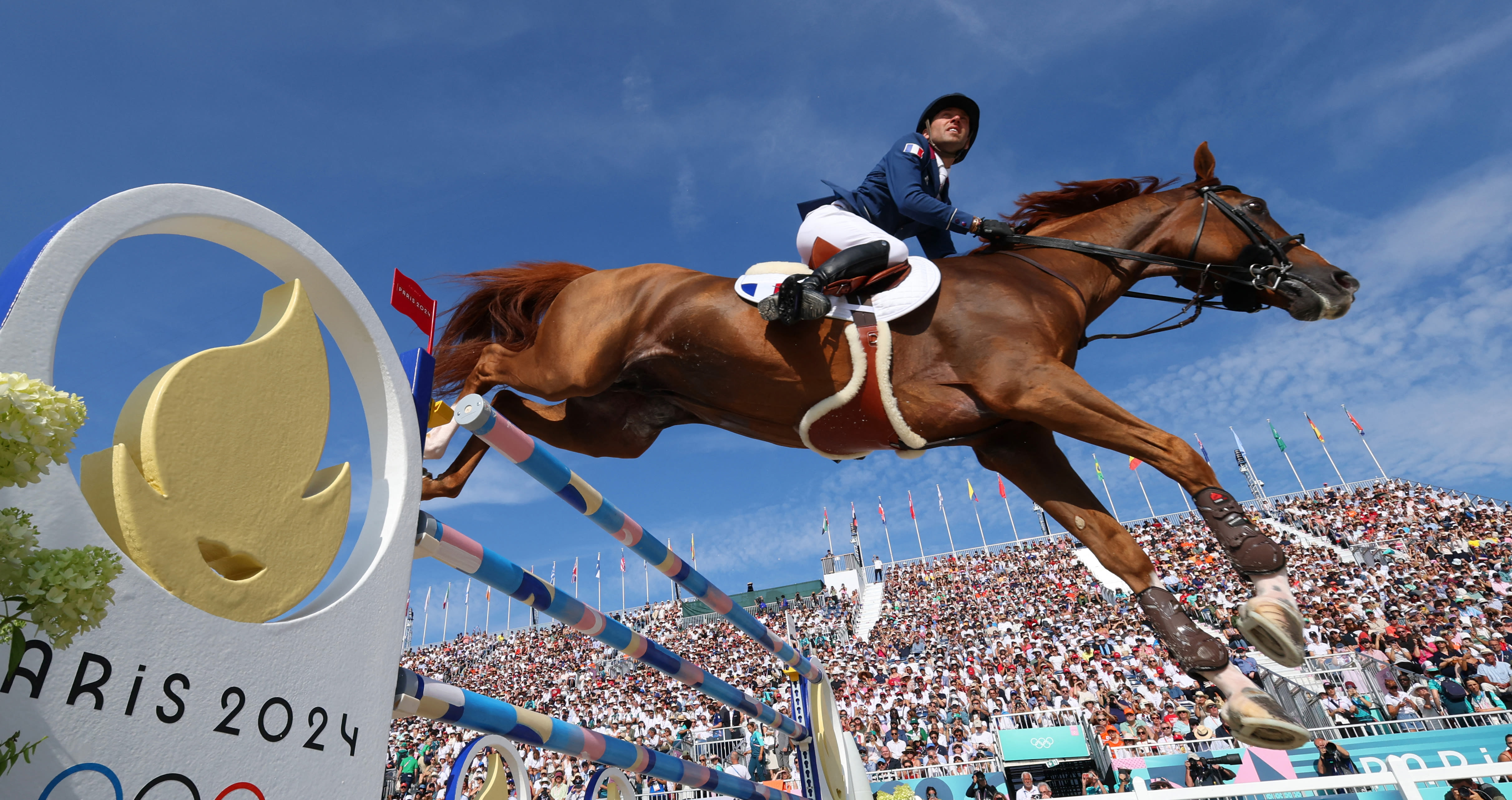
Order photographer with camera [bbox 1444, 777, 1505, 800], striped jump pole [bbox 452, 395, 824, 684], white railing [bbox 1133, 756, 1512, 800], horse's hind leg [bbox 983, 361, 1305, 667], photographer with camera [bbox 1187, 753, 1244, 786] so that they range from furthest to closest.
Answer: photographer with camera [bbox 1187, 753, 1244, 786] < photographer with camera [bbox 1444, 777, 1505, 800] < white railing [bbox 1133, 756, 1512, 800] < horse's hind leg [bbox 983, 361, 1305, 667] < striped jump pole [bbox 452, 395, 824, 684]

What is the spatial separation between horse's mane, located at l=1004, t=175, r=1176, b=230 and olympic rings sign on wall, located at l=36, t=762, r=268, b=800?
2.99 meters

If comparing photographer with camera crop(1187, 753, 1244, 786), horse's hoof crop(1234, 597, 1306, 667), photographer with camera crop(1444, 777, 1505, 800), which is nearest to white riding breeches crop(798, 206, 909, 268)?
horse's hoof crop(1234, 597, 1306, 667)

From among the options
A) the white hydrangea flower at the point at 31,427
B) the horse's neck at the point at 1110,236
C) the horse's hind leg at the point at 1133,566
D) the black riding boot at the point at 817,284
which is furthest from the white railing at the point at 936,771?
the white hydrangea flower at the point at 31,427

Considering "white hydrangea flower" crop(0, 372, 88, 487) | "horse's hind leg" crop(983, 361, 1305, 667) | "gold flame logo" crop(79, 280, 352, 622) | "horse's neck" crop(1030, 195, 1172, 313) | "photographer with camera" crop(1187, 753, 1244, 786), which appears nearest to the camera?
"white hydrangea flower" crop(0, 372, 88, 487)

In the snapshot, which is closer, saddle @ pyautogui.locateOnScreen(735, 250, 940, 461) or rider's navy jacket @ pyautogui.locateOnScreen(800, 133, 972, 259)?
saddle @ pyautogui.locateOnScreen(735, 250, 940, 461)

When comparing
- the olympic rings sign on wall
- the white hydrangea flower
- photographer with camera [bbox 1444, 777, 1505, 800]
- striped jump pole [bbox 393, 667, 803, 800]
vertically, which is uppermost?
the white hydrangea flower

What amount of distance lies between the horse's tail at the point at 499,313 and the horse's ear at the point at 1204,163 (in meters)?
2.42

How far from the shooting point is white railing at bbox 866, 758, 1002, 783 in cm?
859

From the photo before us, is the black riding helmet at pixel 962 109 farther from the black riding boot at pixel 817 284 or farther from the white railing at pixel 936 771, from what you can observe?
the white railing at pixel 936 771

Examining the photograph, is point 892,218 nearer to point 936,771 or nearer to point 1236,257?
point 1236,257

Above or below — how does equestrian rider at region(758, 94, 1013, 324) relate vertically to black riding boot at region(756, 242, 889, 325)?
above

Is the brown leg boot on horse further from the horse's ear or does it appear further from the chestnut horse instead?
the horse's ear

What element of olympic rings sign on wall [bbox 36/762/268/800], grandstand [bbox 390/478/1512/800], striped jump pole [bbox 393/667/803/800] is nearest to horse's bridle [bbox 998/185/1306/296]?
grandstand [bbox 390/478/1512/800]

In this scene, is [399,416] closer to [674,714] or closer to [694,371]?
[694,371]
